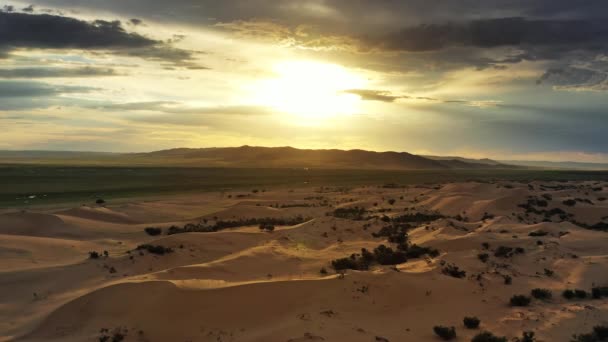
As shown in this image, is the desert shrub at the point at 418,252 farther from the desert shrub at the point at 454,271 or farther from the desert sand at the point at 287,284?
the desert shrub at the point at 454,271

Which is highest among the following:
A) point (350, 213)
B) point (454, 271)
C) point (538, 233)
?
point (538, 233)

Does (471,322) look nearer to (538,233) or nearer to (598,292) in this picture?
(598,292)

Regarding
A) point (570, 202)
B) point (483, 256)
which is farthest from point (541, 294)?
point (570, 202)

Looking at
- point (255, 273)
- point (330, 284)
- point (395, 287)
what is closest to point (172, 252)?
point (255, 273)

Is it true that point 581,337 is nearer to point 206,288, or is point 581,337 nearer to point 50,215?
point 206,288

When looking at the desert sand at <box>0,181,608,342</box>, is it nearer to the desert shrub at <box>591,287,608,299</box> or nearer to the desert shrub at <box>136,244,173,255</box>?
the desert shrub at <box>136,244,173,255</box>

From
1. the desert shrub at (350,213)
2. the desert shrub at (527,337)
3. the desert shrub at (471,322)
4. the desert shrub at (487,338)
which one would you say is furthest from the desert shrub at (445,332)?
the desert shrub at (350,213)

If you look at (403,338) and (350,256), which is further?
(350,256)
